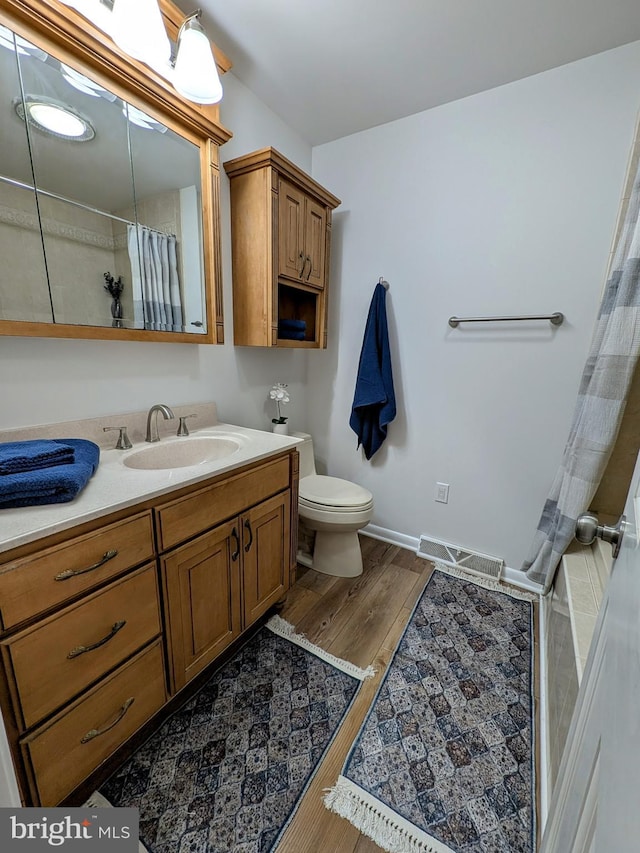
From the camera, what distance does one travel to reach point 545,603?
66.4 inches

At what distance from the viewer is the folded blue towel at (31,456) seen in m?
0.85

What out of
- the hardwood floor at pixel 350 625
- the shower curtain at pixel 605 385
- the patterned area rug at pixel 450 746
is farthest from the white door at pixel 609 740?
the shower curtain at pixel 605 385

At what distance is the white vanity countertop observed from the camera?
741mm

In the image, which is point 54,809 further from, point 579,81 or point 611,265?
point 579,81

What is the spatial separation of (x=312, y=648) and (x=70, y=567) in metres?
1.02

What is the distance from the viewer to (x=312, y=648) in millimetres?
1442

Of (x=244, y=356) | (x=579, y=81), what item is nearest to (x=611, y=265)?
(x=579, y=81)

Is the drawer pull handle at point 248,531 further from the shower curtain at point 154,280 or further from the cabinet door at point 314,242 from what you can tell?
the cabinet door at point 314,242

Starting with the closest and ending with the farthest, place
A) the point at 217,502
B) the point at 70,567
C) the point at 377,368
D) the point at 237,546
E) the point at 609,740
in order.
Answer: the point at 609,740 → the point at 70,567 → the point at 217,502 → the point at 237,546 → the point at 377,368

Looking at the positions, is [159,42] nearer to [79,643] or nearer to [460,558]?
[79,643]

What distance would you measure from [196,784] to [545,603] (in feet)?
5.23

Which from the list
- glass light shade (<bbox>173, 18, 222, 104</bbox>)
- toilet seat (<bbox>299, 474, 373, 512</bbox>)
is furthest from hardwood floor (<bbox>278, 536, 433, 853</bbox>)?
glass light shade (<bbox>173, 18, 222, 104</bbox>)

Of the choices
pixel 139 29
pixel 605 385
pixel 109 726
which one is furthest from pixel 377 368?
pixel 109 726

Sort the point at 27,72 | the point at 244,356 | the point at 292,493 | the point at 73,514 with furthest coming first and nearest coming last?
the point at 244,356 → the point at 292,493 → the point at 27,72 → the point at 73,514
